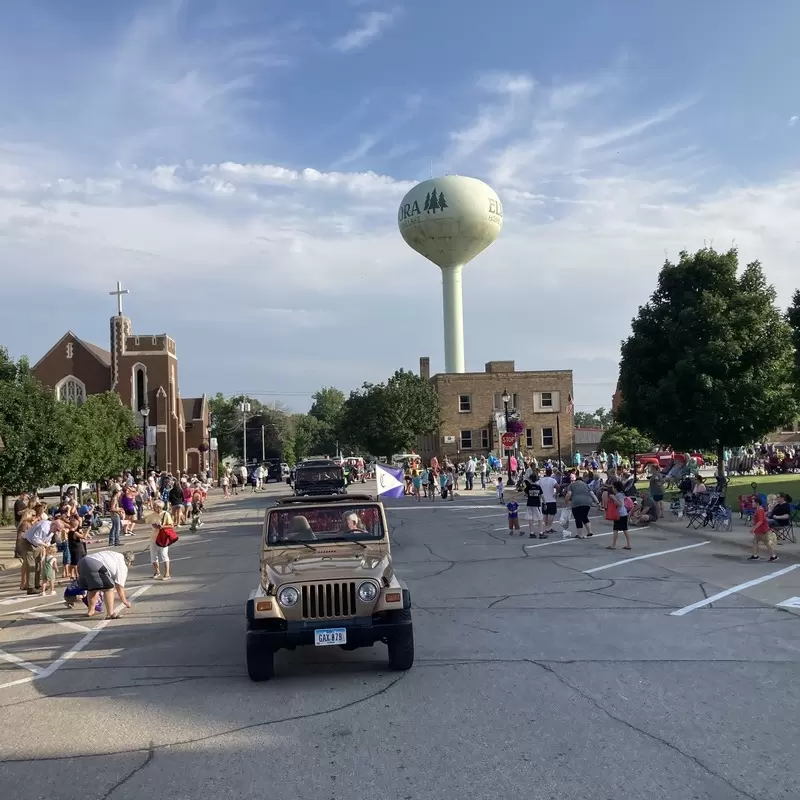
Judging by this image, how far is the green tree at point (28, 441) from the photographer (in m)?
26.2

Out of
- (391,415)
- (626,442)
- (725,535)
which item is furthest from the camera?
(391,415)

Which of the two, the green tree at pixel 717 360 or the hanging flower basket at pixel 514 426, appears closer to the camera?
the green tree at pixel 717 360

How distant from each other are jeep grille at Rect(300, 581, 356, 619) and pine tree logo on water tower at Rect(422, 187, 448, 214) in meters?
53.3

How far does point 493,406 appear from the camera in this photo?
62250 mm

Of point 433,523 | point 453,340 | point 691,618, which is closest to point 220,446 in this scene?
point 453,340

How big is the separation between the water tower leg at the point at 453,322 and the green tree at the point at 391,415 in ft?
35.9

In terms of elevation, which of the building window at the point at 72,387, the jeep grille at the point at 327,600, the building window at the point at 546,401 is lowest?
the jeep grille at the point at 327,600

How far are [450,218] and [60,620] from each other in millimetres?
50683

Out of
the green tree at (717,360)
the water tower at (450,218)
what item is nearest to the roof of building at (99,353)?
the water tower at (450,218)

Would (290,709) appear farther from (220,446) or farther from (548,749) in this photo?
(220,446)

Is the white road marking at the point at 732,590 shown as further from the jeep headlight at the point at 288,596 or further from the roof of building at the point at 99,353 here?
the roof of building at the point at 99,353

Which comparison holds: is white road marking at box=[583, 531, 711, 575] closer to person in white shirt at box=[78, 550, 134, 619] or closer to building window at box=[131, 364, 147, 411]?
person in white shirt at box=[78, 550, 134, 619]

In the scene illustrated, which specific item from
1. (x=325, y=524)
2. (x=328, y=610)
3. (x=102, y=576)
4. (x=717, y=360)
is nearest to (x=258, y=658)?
(x=328, y=610)

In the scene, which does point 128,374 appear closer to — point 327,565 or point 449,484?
point 449,484
